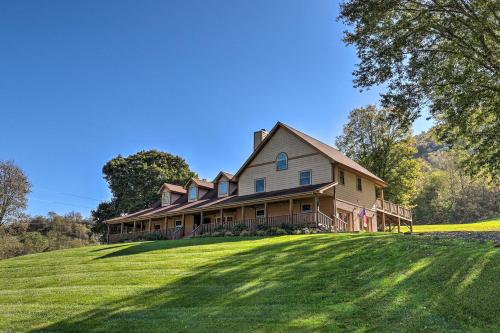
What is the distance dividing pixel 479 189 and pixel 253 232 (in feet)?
163

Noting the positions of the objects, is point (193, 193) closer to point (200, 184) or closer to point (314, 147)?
point (200, 184)

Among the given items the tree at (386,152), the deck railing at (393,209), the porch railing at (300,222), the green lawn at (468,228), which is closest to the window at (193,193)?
the porch railing at (300,222)

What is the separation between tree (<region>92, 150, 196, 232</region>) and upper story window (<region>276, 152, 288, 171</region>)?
26.7 meters

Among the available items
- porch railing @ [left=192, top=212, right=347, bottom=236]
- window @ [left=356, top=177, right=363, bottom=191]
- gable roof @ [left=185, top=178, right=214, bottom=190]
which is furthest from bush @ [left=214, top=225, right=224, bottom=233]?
window @ [left=356, top=177, right=363, bottom=191]

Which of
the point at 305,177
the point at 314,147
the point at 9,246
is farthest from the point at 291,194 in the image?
the point at 9,246

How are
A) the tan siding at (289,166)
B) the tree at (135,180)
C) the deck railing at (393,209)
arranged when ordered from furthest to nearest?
the tree at (135,180)
the deck railing at (393,209)
the tan siding at (289,166)

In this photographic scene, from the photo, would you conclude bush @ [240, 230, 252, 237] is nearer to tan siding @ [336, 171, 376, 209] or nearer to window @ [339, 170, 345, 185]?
tan siding @ [336, 171, 376, 209]

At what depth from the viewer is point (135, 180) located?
177 ft

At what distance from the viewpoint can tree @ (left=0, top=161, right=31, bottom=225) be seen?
1699 inches

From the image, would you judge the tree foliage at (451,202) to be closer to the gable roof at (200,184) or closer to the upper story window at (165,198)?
the gable roof at (200,184)

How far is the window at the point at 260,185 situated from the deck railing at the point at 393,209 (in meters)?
9.75

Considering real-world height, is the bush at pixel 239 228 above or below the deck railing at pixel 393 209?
below

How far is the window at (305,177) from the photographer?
2836 centimetres

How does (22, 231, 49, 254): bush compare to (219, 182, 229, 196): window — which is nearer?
(219, 182, 229, 196): window
